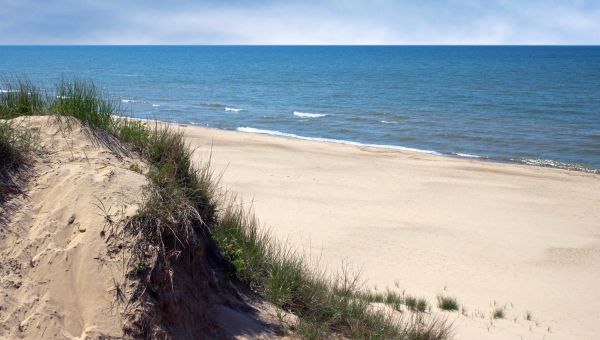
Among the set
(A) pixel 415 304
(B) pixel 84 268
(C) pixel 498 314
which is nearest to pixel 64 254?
(B) pixel 84 268

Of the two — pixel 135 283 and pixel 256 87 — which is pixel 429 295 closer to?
pixel 135 283

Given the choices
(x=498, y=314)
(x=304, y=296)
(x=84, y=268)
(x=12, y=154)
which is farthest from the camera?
(x=498, y=314)

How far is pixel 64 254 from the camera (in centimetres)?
475

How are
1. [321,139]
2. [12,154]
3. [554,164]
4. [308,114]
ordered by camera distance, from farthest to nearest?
1. [308,114]
2. [321,139]
3. [554,164]
4. [12,154]

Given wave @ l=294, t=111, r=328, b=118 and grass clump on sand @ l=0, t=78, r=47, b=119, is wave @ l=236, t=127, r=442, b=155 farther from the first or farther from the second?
grass clump on sand @ l=0, t=78, r=47, b=119

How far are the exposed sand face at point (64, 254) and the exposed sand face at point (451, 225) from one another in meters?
4.89

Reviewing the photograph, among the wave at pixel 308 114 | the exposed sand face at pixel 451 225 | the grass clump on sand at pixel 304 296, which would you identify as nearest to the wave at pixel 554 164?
the exposed sand face at pixel 451 225

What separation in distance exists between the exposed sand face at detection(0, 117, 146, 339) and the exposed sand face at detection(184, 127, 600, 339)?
4.89 m

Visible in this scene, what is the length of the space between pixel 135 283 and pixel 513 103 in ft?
139

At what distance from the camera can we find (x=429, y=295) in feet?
32.7

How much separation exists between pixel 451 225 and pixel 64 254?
37.8 feet

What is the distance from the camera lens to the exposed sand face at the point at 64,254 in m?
4.45

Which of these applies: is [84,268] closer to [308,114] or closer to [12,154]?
[12,154]

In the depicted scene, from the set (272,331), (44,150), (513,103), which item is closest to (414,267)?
(272,331)
